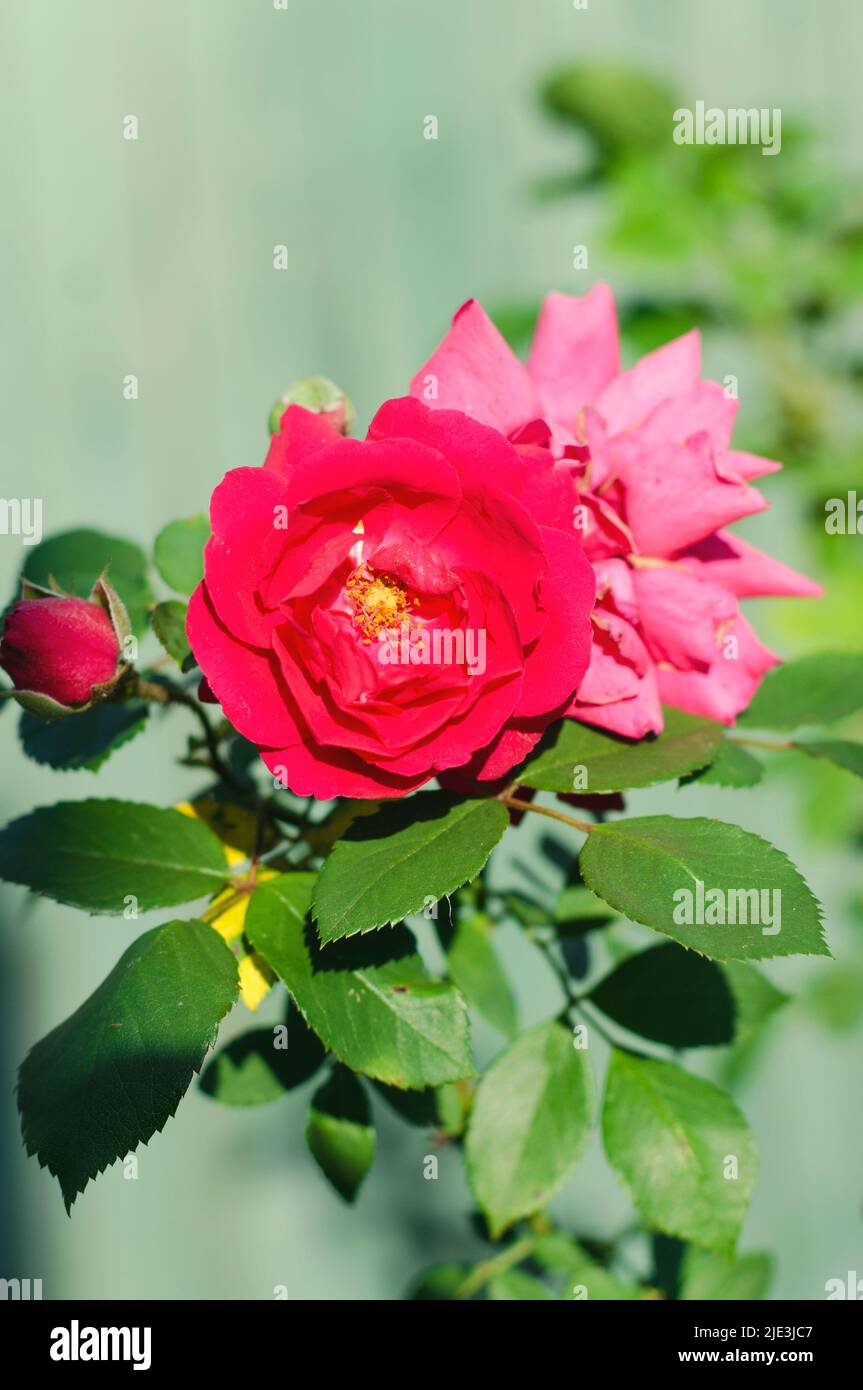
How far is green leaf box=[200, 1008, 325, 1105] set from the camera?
2.54 ft

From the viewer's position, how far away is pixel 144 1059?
54 centimetres

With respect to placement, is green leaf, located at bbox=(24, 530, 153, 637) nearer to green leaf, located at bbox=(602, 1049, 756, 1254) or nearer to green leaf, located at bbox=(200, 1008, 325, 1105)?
green leaf, located at bbox=(200, 1008, 325, 1105)

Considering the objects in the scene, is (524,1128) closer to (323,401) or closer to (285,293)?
(323,401)

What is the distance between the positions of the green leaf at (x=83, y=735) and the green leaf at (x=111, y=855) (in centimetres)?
5

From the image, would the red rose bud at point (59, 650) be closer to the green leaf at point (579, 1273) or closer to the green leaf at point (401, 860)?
the green leaf at point (401, 860)

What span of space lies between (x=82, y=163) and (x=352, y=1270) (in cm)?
175

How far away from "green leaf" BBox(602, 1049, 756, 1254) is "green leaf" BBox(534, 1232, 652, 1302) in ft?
0.61

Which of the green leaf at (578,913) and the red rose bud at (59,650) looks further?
the green leaf at (578,913)

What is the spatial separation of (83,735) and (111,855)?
94 millimetres

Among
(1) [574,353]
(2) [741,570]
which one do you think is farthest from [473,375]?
(2) [741,570]

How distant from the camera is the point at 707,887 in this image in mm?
556

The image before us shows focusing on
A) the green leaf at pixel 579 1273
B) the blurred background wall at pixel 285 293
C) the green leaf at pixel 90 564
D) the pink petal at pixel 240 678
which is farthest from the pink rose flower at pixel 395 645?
the blurred background wall at pixel 285 293

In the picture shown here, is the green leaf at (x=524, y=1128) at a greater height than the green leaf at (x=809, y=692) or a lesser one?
lesser

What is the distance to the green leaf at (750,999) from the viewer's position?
793 mm
